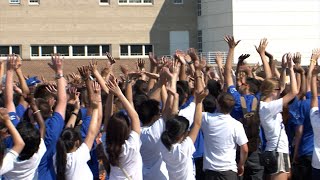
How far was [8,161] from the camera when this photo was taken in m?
6.28

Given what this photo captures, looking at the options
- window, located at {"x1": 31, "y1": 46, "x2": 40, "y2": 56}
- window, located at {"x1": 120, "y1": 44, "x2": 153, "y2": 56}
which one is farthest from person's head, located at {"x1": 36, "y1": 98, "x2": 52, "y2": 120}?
window, located at {"x1": 120, "y1": 44, "x2": 153, "y2": 56}

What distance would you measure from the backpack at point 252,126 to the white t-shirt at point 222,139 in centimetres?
88

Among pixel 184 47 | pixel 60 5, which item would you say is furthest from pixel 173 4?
pixel 60 5

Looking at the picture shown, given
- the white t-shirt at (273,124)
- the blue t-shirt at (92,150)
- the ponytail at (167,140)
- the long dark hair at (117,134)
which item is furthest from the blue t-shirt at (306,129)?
the long dark hair at (117,134)

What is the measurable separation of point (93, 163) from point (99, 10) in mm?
41779

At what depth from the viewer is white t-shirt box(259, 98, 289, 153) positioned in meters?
8.83

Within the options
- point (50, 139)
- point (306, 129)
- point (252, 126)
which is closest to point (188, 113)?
point (252, 126)

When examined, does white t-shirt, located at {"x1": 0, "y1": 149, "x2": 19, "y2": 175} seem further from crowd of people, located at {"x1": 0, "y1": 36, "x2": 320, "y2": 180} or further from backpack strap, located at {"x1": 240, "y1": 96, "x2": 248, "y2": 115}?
backpack strap, located at {"x1": 240, "y1": 96, "x2": 248, "y2": 115}

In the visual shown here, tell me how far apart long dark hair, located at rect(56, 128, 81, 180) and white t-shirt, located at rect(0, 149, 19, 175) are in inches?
23.6

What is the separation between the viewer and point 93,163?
828 cm

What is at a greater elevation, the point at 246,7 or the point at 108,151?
the point at 246,7

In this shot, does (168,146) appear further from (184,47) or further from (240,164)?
(184,47)

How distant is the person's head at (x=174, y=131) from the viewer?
723 cm

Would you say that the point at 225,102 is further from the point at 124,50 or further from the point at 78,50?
the point at 124,50
